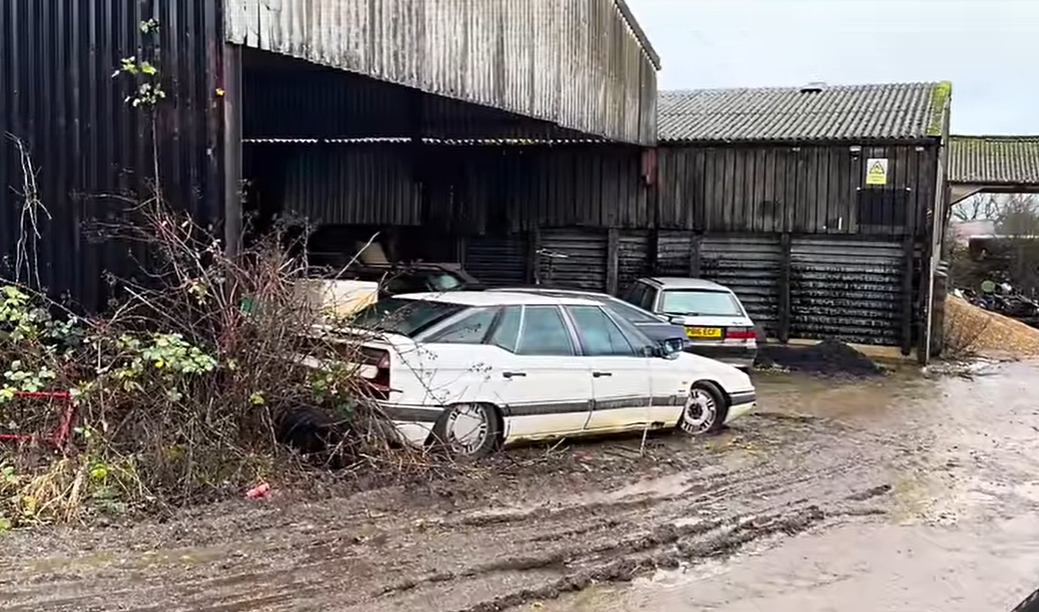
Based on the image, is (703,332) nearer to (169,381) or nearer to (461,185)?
(461,185)

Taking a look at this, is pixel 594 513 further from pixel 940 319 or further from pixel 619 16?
pixel 940 319

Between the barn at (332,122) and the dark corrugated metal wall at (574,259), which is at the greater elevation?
the barn at (332,122)

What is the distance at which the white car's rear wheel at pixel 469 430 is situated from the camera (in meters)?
7.74

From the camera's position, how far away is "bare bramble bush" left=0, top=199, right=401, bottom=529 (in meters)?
6.38

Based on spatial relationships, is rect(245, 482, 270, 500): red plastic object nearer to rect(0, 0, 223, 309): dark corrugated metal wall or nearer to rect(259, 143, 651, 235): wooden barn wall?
rect(0, 0, 223, 309): dark corrugated metal wall

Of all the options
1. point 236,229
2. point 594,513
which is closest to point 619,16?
point 236,229

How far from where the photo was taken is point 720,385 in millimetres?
9828

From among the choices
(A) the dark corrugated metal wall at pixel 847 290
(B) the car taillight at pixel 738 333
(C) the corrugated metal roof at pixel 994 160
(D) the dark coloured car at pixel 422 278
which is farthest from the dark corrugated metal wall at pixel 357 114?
(C) the corrugated metal roof at pixel 994 160

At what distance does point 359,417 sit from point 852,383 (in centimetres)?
947

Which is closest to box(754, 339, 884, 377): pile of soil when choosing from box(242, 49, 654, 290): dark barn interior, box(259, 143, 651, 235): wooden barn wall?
box(242, 49, 654, 290): dark barn interior

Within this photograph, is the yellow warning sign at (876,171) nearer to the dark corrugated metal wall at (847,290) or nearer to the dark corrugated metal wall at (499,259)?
the dark corrugated metal wall at (847,290)

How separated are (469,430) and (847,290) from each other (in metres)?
11.4

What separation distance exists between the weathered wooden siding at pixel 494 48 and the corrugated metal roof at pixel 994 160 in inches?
646

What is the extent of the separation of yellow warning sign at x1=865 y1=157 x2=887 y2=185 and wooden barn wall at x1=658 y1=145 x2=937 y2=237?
76 millimetres
